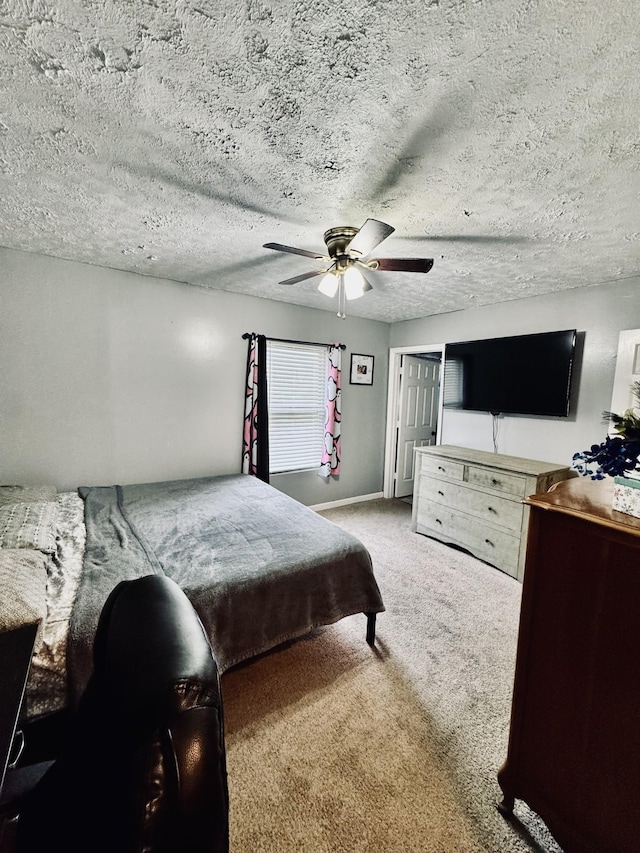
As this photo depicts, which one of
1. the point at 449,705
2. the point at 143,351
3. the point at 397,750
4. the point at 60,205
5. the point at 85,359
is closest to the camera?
the point at 397,750

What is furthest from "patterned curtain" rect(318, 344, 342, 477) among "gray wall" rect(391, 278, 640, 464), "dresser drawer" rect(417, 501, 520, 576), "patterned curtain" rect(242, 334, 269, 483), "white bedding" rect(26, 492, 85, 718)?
"white bedding" rect(26, 492, 85, 718)

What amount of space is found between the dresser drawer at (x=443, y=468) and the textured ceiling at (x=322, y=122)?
6.04 feet

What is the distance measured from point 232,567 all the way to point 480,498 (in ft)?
7.59

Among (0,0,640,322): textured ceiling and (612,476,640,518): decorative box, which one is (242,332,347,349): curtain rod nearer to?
(0,0,640,322): textured ceiling

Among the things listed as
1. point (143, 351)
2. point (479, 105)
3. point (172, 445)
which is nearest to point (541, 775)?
point (479, 105)

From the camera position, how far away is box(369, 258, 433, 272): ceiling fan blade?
178 centimetres

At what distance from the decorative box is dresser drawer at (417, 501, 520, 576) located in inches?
81.5

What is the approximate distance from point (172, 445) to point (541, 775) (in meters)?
3.19

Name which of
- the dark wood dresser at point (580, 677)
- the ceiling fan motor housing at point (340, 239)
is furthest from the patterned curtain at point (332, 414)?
the dark wood dresser at point (580, 677)

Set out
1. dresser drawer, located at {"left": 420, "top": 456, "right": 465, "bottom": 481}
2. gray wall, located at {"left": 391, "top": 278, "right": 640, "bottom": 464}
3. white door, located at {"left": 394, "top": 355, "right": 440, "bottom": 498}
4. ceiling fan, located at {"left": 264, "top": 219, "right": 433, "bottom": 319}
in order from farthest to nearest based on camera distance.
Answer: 1. white door, located at {"left": 394, "top": 355, "right": 440, "bottom": 498}
2. dresser drawer, located at {"left": 420, "top": 456, "right": 465, "bottom": 481}
3. gray wall, located at {"left": 391, "top": 278, "right": 640, "bottom": 464}
4. ceiling fan, located at {"left": 264, "top": 219, "right": 433, "bottom": 319}

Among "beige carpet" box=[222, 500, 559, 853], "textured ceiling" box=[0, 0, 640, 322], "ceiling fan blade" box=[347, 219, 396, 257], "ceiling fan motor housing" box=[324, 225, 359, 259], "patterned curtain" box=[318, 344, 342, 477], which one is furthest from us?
"patterned curtain" box=[318, 344, 342, 477]

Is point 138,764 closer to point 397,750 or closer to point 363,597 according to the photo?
point 397,750

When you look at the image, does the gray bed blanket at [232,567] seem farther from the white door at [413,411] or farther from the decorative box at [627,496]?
the white door at [413,411]

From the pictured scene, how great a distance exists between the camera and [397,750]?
149cm
